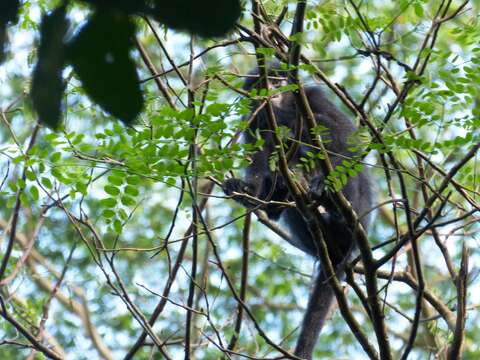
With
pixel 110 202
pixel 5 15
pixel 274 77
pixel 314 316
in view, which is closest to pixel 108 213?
pixel 110 202

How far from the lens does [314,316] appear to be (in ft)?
15.9

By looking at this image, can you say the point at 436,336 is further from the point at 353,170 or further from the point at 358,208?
the point at 353,170

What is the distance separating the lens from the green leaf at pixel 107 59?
3.30ft

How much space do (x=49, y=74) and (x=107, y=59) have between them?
0.08 metres

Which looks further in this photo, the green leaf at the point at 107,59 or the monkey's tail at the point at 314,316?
the monkey's tail at the point at 314,316

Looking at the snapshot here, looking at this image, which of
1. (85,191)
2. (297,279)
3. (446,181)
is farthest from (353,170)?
(297,279)

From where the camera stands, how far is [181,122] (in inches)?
127

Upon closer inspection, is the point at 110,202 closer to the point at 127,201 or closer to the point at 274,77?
the point at 127,201

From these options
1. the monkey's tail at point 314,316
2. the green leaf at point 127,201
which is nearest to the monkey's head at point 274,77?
the green leaf at point 127,201

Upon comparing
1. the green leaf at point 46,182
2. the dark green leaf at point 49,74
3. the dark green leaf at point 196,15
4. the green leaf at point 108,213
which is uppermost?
the green leaf at point 46,182

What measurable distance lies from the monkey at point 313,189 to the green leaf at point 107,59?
→ 3.10m

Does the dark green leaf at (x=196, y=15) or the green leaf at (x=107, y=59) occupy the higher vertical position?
the dark green leaf at (x=196, y=15)

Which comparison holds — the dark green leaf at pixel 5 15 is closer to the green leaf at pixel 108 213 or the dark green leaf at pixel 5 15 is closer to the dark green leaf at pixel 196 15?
the dark green leaf at pixel 196 15

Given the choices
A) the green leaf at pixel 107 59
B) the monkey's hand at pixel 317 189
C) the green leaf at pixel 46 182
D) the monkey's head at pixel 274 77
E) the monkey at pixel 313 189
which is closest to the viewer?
the green leaf at pixel 107 59
